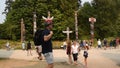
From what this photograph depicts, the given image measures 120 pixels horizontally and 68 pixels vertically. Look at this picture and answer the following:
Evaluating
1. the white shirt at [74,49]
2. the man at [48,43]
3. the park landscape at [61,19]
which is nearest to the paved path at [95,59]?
the white shirt at [74,49]

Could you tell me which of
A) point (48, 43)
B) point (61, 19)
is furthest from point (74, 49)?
point (61, 19)

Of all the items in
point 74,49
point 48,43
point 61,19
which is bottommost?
point 74,49

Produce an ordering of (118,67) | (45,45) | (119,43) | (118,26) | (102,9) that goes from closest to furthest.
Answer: (45,45), (118,67), (119,43), (102,9), (118,26)

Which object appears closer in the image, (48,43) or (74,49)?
(48,43)

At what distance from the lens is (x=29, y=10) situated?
8825 cm

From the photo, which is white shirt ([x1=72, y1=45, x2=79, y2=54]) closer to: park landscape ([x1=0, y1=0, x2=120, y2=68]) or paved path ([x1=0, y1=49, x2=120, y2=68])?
paved path ([x1=0, y1=49, x2=120, y2=68])

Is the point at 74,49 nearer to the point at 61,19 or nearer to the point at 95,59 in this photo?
the point at 95,59

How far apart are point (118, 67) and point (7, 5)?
364 feet

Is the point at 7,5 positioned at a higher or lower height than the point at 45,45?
higher

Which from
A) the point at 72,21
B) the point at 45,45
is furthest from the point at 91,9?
the point at 45,45

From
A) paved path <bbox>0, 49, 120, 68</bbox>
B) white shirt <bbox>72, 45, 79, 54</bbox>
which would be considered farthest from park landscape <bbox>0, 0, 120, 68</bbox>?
white shirt <bbox>72, 45, 79, 54</bbox>

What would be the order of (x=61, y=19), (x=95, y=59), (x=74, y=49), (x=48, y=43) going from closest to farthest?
(x=48, y=43) < (x=74, y=49) < (x=95, y=59) < (x=61, y=19)

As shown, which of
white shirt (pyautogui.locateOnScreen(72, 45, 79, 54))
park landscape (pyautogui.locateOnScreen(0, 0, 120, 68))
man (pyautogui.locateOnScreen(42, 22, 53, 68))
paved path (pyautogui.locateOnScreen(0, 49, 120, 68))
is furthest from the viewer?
park landscape (pyautogui.locateOnScreen(0, 0, 120, 68))

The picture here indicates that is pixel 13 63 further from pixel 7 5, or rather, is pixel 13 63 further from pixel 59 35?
pixel 7 5
